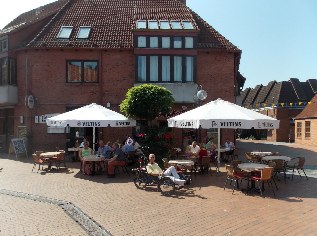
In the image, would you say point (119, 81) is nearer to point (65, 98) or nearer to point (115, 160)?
point (65, 98)

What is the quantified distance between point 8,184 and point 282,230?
352 inches

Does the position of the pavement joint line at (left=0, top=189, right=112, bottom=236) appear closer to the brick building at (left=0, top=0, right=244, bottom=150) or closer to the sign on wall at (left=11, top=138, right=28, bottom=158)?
the sign on wall at (left=11, top=138, right=28, bottom=158)

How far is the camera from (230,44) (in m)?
23.1

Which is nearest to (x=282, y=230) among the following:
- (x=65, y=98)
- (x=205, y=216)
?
(x=205, y=216)

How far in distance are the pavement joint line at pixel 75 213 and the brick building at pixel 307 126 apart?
90.9ft

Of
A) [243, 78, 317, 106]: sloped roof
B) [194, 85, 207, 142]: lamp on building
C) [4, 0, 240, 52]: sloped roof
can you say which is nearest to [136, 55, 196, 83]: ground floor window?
[194, 85, 207, 142]: lamp on building

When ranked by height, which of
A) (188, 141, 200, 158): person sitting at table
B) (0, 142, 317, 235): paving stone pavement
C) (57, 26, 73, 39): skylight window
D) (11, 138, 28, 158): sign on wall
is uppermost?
(57, 26, 73, 39): skylight window

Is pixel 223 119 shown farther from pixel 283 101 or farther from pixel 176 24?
pixel 283 101

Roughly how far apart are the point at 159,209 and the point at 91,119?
625cm

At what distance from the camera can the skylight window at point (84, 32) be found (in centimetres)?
2296

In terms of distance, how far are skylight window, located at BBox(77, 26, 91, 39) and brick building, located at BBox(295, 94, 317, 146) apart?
2091 cm

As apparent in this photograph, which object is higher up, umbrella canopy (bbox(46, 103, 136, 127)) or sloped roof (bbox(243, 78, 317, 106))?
sloped roof (bbox(243, 78, 317, 106))

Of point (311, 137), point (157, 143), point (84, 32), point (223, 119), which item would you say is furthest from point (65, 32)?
point (311, 137)

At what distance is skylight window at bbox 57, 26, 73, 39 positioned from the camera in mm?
22812
